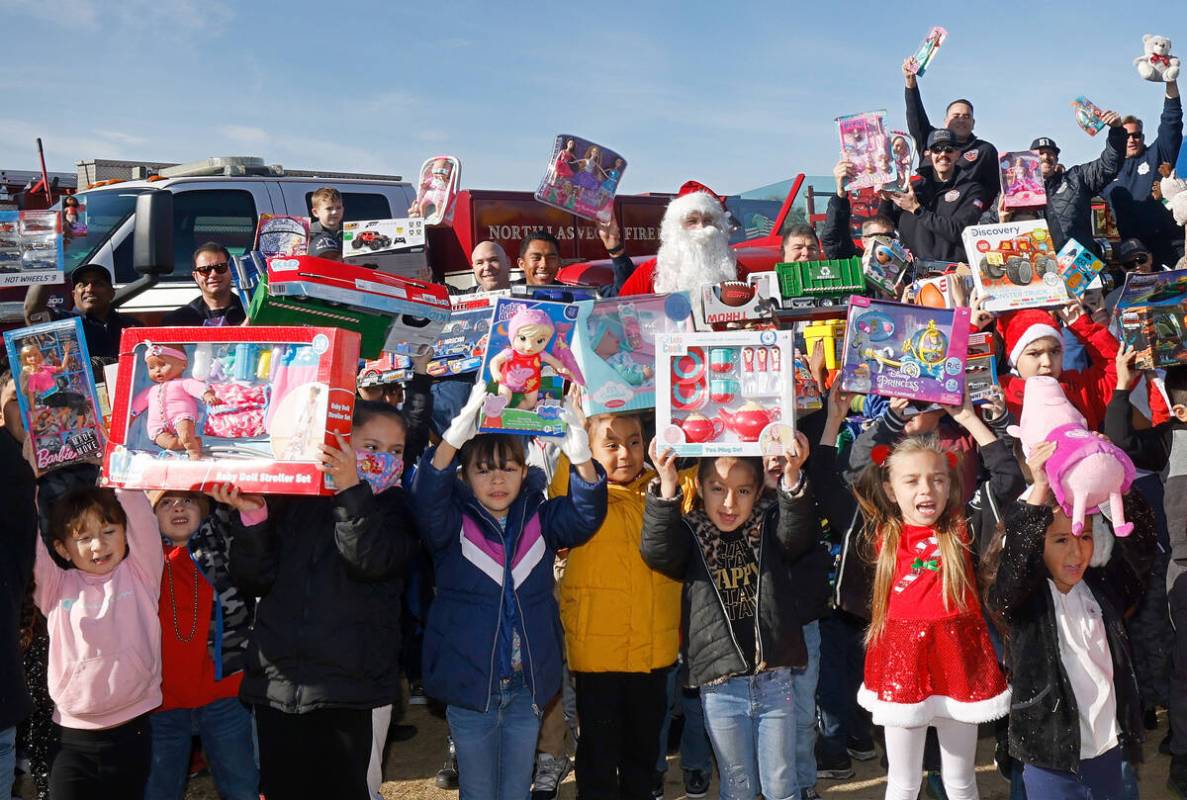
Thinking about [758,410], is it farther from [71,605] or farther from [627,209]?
[627,209]

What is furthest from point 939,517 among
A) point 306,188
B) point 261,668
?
point 306,188

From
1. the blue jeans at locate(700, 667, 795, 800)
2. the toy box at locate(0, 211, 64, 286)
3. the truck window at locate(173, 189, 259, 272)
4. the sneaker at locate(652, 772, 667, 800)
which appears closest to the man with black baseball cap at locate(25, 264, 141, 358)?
the toy box at locate(0, 211, 64, 286)

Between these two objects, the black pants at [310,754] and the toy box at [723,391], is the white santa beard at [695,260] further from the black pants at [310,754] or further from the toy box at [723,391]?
the black pants at [310,754]

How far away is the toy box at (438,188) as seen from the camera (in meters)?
7.40

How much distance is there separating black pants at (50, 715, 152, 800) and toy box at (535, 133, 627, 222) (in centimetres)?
403

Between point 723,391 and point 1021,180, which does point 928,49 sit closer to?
point 1021,180

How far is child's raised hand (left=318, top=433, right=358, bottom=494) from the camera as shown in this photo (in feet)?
11.1

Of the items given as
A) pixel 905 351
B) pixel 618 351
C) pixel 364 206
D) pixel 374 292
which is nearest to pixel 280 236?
pixel 364 206

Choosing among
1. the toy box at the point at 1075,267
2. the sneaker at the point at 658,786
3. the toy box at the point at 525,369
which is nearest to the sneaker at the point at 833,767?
the sneaker at the point at 658,786

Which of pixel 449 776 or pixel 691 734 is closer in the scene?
pixel 691 734

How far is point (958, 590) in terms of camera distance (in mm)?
3934

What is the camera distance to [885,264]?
560 cm

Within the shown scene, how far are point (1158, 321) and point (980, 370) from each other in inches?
36.0

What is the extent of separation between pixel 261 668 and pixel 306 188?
6804 millimetres
